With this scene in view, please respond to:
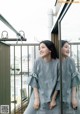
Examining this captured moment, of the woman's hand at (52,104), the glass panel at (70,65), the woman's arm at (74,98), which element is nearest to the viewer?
the glass panel at (70,65)

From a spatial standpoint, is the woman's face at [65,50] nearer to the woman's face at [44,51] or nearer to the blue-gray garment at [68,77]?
the blue-gray garment at [68,77]

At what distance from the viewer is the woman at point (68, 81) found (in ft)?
6.10

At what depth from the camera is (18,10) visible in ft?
11.7

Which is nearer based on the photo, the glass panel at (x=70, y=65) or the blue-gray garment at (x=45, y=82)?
the glass panel at (x=70, y=65)

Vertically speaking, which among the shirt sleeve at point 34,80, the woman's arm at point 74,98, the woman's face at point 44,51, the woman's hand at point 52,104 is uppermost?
the woman's face at point 44,51

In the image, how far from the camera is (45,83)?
2145 mm

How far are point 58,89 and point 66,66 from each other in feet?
0.83

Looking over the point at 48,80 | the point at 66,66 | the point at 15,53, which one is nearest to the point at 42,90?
the point at 48,80

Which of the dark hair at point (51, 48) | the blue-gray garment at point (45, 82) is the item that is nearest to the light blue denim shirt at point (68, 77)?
the blue-gray garment at point (45, 82)

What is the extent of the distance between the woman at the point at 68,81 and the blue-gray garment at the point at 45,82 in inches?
3.9

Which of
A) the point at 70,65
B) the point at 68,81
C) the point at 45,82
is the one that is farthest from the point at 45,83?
the point at 70,65

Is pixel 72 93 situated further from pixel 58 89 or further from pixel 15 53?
pixel 15 53

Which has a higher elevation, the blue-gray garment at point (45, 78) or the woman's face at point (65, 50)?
the woman's face at point (65, 50)

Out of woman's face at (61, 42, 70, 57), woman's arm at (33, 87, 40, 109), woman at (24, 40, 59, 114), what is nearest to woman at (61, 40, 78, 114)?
woman's face at (61, 42, 70, 57)
